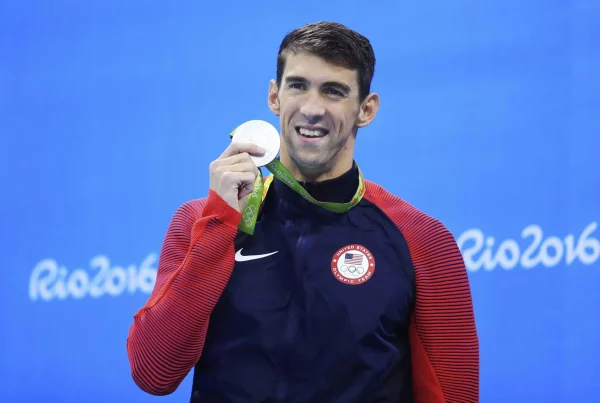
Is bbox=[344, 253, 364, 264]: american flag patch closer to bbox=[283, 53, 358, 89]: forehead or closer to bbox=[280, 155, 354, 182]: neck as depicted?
Answer: bbox=[280, 155, 354, 182]: neck

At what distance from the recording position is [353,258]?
5.23ft

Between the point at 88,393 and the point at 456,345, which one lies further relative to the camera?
the point at 88,393

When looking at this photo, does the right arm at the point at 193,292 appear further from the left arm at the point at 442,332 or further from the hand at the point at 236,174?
the left arm at the point at 442,332

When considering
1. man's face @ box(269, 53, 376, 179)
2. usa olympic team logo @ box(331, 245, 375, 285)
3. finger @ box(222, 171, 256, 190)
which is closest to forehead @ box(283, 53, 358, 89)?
man's face @ box(269, 53, 376, 179)

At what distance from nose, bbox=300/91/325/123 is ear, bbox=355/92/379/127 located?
0.43 ft

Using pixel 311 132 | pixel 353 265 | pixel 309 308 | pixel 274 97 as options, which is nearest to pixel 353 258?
pixel 353 265

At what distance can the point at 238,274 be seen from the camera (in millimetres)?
1552

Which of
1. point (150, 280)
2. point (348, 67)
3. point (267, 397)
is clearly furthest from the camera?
point (150, 280)

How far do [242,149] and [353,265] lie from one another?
32cm

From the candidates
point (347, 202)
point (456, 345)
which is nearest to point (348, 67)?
point (347, 202)

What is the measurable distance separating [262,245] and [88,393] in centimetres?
128

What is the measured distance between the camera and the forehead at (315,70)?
5.19 feet

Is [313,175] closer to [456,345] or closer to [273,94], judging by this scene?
[273,94]

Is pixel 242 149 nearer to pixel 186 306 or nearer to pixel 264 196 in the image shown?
pixel 264 196
